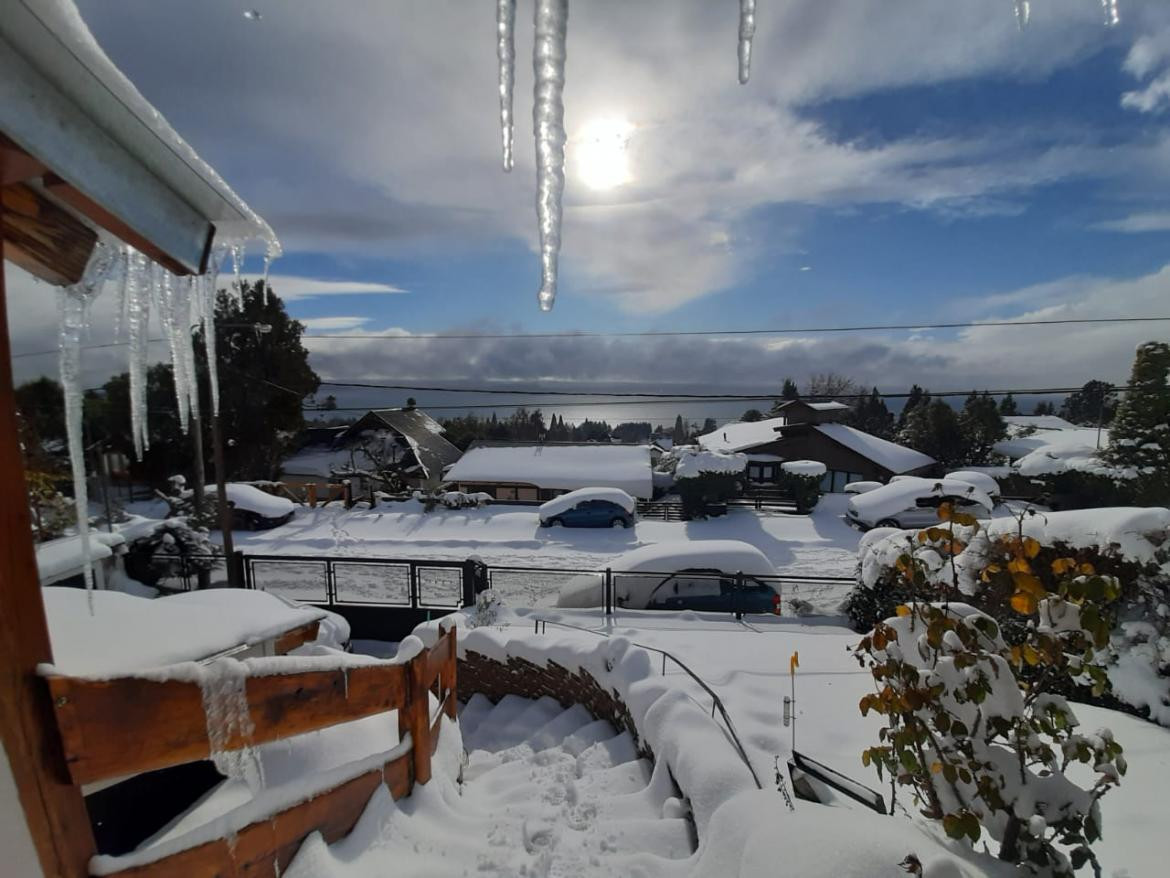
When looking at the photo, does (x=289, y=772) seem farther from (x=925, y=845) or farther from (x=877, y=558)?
(x=877, y=558)

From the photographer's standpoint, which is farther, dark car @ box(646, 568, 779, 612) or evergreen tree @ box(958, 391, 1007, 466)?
evergreen tree @ box(958, 391, 1007, 466)

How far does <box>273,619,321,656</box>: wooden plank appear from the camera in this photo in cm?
379

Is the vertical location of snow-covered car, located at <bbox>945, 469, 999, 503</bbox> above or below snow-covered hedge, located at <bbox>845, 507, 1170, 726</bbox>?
below

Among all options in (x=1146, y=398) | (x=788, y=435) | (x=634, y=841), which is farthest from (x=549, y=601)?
(x=788, y=435)

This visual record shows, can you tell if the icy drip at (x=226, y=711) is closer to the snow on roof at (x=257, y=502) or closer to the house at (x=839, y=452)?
the snow on roof at (x=257, y=502)

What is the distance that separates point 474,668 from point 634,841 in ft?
12.8

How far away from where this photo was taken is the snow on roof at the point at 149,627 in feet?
6.63

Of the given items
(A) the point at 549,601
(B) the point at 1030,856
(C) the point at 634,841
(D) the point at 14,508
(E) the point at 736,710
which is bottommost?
(A) the point at 549,601

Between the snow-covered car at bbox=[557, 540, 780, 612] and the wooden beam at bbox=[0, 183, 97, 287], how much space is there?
7.54 meters

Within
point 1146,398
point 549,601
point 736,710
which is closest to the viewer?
point 736,710

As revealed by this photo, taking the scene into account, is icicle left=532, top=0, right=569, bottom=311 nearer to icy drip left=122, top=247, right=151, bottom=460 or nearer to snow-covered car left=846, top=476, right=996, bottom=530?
icy drip left=122, top=247, right=151, bottom=460

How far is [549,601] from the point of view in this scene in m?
9.35

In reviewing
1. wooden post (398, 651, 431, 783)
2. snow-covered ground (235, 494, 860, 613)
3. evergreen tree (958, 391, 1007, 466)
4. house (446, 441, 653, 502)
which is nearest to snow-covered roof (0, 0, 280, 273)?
wooden post (398, 651, 431, 783)

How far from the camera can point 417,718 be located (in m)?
3.11
